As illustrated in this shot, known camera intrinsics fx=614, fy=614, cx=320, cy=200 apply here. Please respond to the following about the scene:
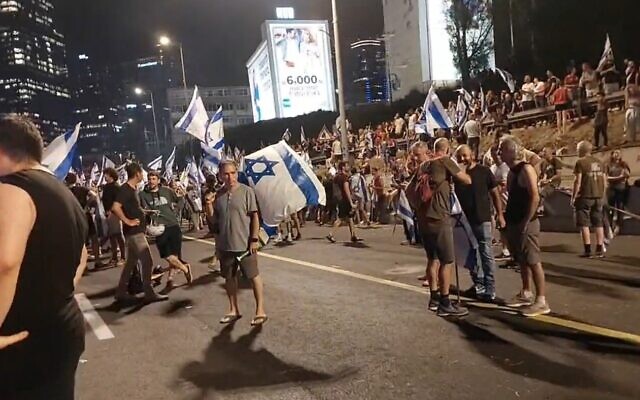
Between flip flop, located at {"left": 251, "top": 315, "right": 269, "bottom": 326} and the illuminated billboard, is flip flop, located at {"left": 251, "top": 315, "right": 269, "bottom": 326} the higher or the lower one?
the lower one

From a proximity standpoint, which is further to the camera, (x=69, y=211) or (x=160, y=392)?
(x=160, y=392)

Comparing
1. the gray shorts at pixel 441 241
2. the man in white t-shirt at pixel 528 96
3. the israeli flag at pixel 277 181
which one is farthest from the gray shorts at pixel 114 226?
the man in white t-shirt at pixel 528 96

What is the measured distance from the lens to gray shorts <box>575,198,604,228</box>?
928cm

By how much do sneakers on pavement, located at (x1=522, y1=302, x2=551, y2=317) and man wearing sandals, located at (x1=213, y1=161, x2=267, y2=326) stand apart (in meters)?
2.84

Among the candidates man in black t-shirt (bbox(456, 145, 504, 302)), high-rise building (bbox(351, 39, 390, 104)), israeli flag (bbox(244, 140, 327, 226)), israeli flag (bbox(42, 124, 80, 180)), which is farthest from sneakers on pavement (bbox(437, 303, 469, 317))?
high-rise building (bbox(351, 39, 390, 104))

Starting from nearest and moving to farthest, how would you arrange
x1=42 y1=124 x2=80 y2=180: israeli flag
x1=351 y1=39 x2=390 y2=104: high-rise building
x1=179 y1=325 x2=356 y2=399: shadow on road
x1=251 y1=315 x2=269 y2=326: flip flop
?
x1=179 y1=325 x2=356 y2=399: shadow on road → x1=251 y1=315 x2=269 y2=326: flip flop → x1=42 y1=124 x2=80 y2=180: israeli flag → x1=351 y1=39 x2=390 y2=104: high-rise building

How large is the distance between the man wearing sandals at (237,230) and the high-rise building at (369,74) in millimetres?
53025

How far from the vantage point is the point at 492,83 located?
30.6 metres

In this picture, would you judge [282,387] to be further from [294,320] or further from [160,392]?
[294,320]

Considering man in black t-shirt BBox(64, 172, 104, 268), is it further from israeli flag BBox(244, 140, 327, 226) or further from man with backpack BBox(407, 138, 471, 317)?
man with backpack BBox(407, 138, 471, 317)

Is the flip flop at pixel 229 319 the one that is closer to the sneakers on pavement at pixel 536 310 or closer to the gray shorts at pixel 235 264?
the gray shorts at pixel 235 264

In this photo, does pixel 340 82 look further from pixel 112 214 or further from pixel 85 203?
pixel 112 214

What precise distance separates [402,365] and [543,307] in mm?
2108

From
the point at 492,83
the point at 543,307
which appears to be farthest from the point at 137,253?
the point at 492,83
